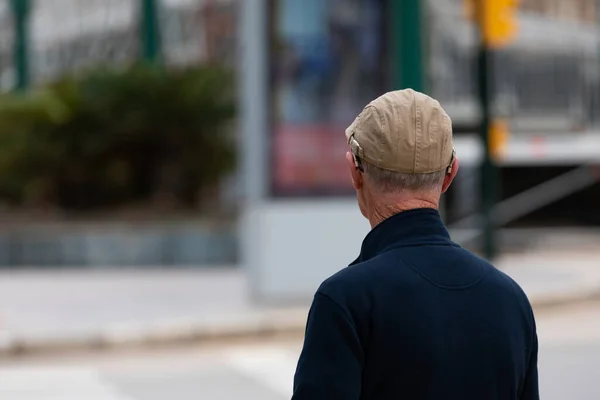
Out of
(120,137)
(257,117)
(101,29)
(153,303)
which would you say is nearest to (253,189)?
(257,117)

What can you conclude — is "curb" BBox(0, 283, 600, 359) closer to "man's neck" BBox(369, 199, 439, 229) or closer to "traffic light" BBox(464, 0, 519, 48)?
"traffic light" BBox(464, 0, 519, 48)

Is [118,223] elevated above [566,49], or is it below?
below

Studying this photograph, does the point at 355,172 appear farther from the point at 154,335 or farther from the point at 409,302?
the point at 154,335

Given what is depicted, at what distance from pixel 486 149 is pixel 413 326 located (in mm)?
12631

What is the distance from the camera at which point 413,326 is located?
6.90ft

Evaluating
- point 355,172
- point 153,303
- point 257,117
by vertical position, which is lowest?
point 153,303

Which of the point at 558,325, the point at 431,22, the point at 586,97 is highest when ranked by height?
the point at 431,22

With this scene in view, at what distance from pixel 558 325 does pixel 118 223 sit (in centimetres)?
768

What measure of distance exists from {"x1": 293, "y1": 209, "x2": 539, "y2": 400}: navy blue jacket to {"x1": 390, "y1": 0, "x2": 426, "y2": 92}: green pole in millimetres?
A: 9573

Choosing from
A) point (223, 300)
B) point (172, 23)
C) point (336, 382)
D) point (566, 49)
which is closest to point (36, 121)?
point (223, 300)

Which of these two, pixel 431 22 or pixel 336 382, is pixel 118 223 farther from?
pixel 336 382

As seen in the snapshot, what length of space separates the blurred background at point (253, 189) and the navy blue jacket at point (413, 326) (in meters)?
5.79

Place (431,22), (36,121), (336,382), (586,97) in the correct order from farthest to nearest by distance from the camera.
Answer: (431,22) < (586,97) < (36,121) < (336,382)

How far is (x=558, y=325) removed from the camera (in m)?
11.1
